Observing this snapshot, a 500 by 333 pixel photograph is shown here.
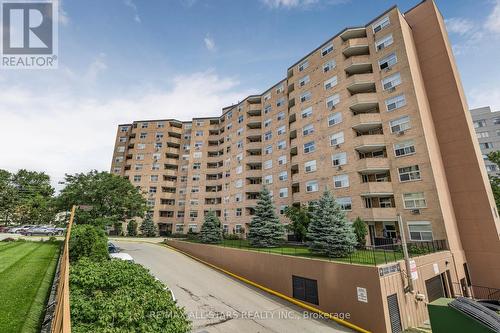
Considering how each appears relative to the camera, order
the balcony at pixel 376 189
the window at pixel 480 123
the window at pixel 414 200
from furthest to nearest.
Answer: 1. the window at pixel 480 123
2. the balcony at pixel 376 189
3. the window at pixel 414 200

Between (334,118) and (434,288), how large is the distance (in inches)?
801

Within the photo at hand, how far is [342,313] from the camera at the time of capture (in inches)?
522

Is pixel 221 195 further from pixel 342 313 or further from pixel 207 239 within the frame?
pixel 342 313

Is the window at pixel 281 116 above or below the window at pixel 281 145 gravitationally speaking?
above

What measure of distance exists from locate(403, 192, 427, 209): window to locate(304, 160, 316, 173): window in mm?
10904

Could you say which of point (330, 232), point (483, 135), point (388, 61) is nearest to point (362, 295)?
point (330, 232)

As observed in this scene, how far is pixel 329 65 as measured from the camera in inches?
1297

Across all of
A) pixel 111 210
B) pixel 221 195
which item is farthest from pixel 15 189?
pixel 221 195

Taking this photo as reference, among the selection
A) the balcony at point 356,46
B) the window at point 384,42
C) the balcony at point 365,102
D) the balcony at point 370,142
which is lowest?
the balcony at point 370,142

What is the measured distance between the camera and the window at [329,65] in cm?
3241

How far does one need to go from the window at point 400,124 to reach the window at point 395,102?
1.51m

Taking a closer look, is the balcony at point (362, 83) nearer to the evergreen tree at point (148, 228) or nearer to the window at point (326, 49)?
the window at point (326, 49)

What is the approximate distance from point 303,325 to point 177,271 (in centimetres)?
1210

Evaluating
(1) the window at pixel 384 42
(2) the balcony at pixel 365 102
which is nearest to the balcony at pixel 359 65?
(1) the window at pixel 384 42
